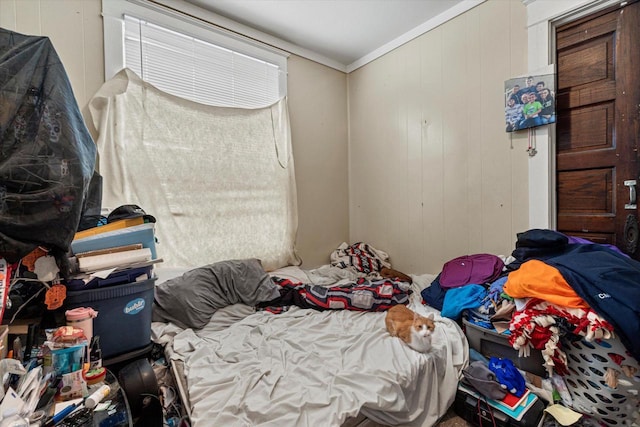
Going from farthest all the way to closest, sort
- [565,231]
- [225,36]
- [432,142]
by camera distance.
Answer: [432,142], [225,36], [565,231]

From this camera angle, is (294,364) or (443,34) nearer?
(294,364)

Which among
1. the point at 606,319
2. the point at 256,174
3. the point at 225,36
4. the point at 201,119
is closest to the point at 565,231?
the point at 606,319

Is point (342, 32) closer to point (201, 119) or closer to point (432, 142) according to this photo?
point (432, 142)

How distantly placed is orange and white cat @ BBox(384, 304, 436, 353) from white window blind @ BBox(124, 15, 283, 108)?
6.82 feet

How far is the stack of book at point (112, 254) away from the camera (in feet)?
3.72

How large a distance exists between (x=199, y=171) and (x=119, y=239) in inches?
42.8

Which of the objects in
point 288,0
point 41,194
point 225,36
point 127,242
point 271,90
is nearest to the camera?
point 41,194

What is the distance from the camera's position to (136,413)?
103 centimetres

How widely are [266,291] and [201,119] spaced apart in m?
1.41

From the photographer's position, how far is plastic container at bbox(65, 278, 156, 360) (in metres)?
1.13

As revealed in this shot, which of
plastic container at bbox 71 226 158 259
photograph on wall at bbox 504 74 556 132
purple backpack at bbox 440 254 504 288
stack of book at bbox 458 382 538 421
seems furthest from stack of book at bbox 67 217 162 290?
photograph on wall at bbox 504 74 556 132

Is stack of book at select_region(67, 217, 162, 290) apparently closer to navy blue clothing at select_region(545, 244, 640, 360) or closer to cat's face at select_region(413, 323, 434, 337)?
cat's face at select_region(413, 323, 434, 337)

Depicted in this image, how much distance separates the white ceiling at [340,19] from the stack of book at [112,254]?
73.5 inches

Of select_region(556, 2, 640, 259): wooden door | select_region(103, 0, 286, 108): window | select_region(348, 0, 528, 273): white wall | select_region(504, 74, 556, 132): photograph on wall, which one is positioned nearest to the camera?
select_region(556, 2, 640, 259): wooden door
